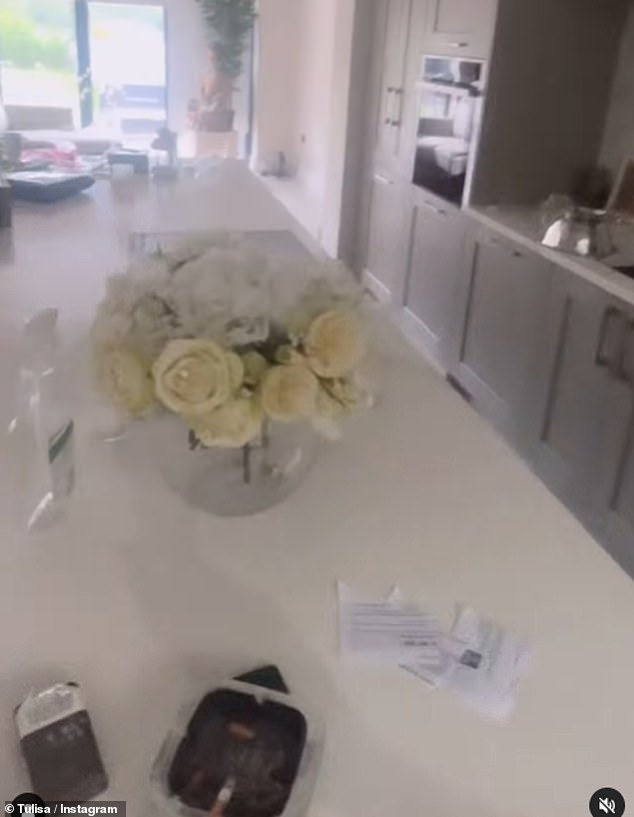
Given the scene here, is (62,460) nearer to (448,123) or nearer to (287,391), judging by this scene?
(287,391)

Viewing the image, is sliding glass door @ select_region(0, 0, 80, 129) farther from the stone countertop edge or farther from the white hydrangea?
the white hydrangea

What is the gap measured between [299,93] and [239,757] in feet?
26.2

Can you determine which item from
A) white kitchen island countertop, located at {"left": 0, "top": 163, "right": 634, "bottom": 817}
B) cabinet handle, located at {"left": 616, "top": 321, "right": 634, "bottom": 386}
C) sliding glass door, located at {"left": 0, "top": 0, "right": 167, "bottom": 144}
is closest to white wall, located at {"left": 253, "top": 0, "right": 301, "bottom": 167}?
sliding glass door, located at {"left": 0, "top": 0, "right": 167, "bottom": 144}

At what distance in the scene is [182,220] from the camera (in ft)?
9.32

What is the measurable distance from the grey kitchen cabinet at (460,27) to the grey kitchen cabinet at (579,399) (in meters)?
1.09

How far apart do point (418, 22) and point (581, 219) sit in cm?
168

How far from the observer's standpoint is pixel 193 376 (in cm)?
90

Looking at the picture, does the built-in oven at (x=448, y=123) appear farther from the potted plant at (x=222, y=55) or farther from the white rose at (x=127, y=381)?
the potted plant at (x=222, y=55)

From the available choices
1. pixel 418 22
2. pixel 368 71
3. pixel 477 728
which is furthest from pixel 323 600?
pixel 368 71

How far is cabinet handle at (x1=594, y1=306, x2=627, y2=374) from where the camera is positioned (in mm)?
2395

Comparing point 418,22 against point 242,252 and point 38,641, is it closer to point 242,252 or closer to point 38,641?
point 242,252

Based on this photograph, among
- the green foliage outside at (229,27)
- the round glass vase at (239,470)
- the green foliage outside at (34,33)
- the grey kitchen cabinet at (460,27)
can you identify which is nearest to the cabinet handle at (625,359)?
the grey kitchen cabinet at (460,27)

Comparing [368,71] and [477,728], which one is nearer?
[477,728]

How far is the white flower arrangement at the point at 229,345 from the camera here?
908 mm
